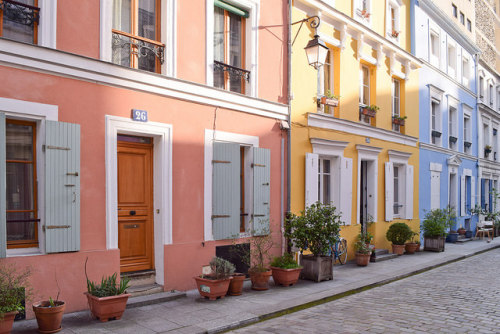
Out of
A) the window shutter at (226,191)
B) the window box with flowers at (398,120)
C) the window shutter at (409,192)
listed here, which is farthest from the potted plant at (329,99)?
the window shutter at (409,192)

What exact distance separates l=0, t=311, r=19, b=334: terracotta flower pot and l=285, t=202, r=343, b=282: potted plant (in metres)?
5.44

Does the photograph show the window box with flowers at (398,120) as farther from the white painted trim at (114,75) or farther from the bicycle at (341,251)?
the white painted trim at (114,75)

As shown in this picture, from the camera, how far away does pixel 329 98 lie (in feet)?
37.5

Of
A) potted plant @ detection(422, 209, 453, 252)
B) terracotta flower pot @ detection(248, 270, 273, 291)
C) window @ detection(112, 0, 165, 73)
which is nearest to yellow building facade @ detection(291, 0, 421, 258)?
potted plant @ detection(422, 209, 453, 252)

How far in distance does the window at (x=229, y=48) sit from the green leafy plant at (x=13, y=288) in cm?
492

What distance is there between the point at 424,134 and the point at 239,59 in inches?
384

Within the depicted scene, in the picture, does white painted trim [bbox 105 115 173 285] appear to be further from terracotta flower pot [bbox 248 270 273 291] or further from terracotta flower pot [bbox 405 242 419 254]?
terracotta flower pot [bbox 405 242 419 254]

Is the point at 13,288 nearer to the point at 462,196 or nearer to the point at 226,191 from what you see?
the point at 226,191

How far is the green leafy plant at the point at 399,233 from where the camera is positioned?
1345 centimetres

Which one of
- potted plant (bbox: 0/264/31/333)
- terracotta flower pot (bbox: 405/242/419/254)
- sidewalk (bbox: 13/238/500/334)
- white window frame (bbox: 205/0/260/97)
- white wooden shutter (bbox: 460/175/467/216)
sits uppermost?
white window frame (bbox: 205/0/260/97)

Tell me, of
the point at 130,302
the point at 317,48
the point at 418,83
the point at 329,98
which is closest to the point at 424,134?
the point at 418,83

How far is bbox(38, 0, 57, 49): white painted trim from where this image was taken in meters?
6.23

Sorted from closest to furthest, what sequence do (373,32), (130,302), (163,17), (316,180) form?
(130,302)
(163,17)
(316,180)
(373,32)

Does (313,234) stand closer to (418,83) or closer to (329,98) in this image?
(329,98)
